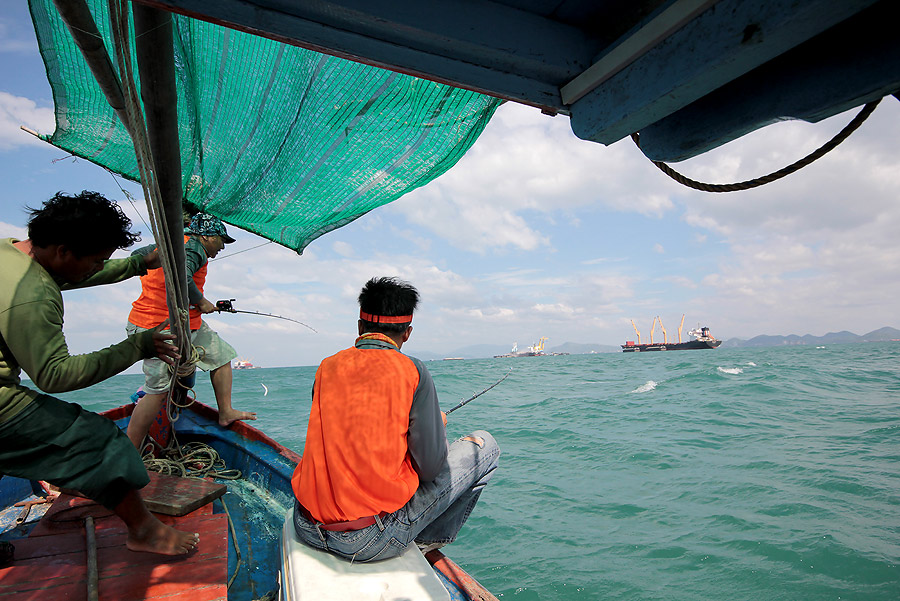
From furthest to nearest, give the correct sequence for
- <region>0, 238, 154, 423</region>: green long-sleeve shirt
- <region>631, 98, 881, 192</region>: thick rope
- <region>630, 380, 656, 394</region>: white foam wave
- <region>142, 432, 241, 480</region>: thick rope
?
<region>630, 380, 656, 394</region>: white foam wave < <region>142, 432, 241, 480</region>: thick rope < <region>0, 238, 154, 423</region>: green long-sleeve shirt < <region>631, 98, 881, 192</region>: thick rope

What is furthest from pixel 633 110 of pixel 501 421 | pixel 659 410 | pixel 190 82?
pixel 659 410

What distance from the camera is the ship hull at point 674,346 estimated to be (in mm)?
62197

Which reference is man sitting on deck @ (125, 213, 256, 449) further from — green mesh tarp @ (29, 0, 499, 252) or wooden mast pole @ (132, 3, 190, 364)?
wooden mast pole @ (132, 3, 190, 364)

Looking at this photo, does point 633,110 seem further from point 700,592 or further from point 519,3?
point 700,592

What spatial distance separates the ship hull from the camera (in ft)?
204

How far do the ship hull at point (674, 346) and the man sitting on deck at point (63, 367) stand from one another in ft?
227

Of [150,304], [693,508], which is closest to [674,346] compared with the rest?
[693,508]

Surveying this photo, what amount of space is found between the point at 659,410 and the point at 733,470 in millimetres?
4973

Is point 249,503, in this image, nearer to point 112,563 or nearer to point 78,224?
point 112,563

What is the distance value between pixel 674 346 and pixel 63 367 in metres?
73.0

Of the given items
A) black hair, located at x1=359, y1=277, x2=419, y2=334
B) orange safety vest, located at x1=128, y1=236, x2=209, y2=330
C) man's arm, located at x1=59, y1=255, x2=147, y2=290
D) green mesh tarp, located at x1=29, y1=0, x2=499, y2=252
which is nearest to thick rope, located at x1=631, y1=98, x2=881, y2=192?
green mesh tarp, located at x1=29, y1=0, x2=499, y2=252

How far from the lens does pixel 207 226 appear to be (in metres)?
3.41

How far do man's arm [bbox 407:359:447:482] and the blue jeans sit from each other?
0.17 m

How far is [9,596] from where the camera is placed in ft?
4.80
